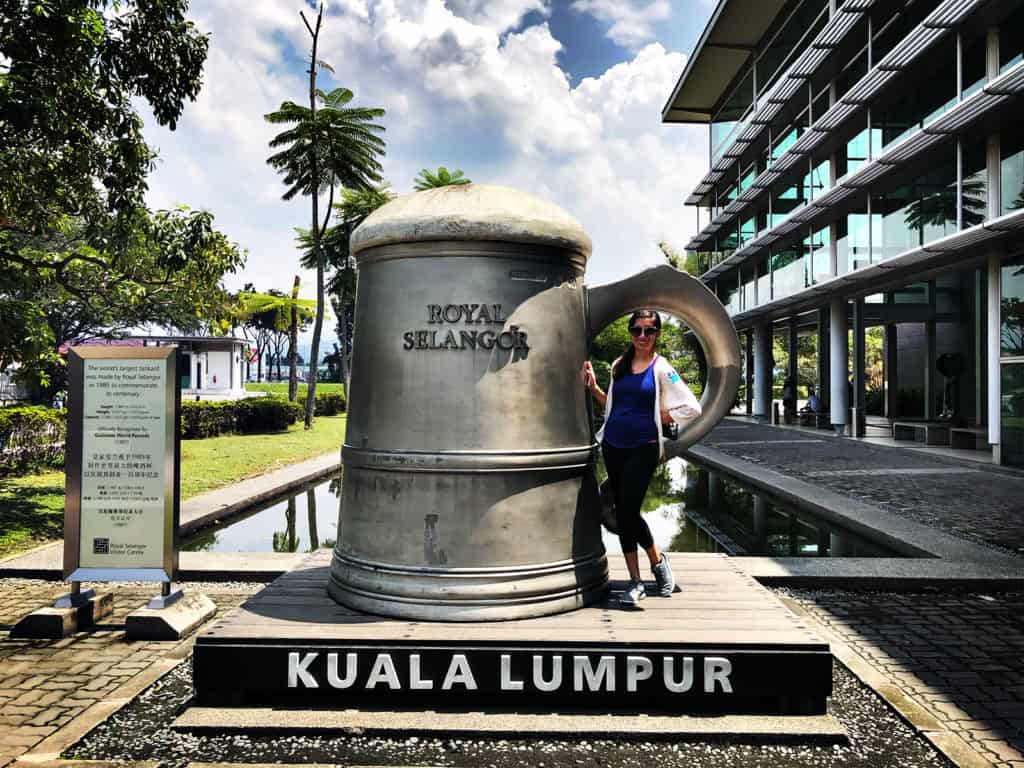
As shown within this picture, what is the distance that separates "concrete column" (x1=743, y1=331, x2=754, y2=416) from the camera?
35.6 metres

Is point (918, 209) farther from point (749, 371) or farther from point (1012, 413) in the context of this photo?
point (749, 371)

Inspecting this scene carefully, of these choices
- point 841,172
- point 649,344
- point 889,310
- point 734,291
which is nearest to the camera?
point 649,344

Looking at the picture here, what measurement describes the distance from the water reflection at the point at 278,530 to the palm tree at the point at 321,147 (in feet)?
45.3

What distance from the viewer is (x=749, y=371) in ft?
126

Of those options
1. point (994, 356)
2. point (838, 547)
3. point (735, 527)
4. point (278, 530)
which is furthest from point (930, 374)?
point (278, 530)

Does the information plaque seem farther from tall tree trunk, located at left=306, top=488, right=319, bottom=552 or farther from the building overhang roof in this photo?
the building overhang roof

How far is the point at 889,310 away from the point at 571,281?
77.4 feet

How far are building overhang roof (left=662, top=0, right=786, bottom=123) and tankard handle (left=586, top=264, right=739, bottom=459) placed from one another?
25876 mm

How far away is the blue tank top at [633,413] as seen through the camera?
4.14m

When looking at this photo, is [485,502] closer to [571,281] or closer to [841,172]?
[571,281]

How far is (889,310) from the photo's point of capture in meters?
24.5

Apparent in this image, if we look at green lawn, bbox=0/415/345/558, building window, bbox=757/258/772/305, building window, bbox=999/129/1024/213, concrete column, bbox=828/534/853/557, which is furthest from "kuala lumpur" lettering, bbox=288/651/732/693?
building window, bbox=757/258/772/305

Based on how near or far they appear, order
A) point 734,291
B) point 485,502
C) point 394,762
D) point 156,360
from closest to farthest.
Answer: point 394,762
point 485,502
point 156,360
point 734,291

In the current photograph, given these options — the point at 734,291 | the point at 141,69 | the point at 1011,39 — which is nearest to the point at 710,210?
the point at 734,291
